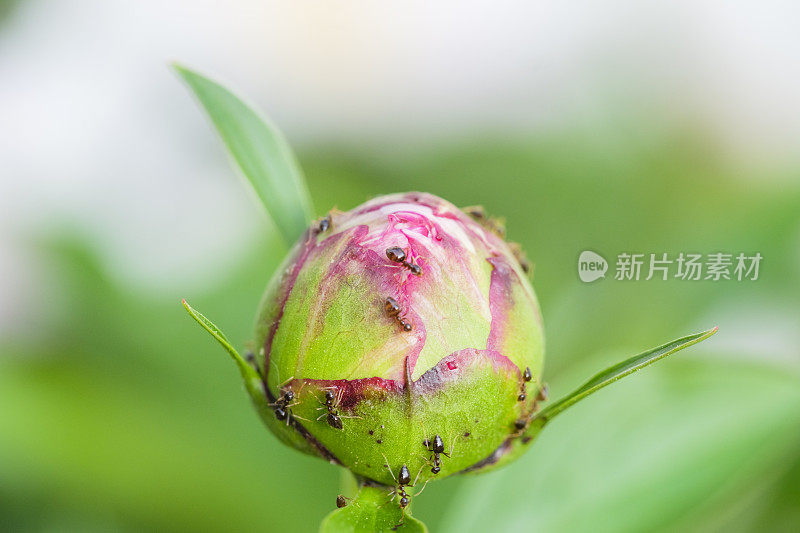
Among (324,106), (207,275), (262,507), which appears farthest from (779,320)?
(324,106)

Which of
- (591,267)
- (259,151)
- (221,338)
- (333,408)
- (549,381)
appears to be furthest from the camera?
(549,381)

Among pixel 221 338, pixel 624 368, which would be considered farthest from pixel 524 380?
pixel 221 338

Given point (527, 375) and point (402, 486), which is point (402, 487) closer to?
point (402, 486)

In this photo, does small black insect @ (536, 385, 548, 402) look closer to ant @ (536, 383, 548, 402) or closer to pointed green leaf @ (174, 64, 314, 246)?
ant @ (536, 383, 548, 402)

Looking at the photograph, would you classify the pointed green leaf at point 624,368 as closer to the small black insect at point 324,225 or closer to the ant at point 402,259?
the ant at point 402,259

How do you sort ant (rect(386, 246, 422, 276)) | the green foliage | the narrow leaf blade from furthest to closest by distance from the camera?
1. the green foliage
2. ant (rect(386, 246, 422, 276))
3. the narrow leaf blade

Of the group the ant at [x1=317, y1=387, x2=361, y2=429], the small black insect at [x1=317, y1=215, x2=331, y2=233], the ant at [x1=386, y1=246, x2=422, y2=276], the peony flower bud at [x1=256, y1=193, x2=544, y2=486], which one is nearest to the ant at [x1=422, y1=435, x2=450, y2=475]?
the peony flower bud at [x1=256, y1=193, x2=544, y2=486]

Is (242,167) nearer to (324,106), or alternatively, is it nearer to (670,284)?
(670,284)
